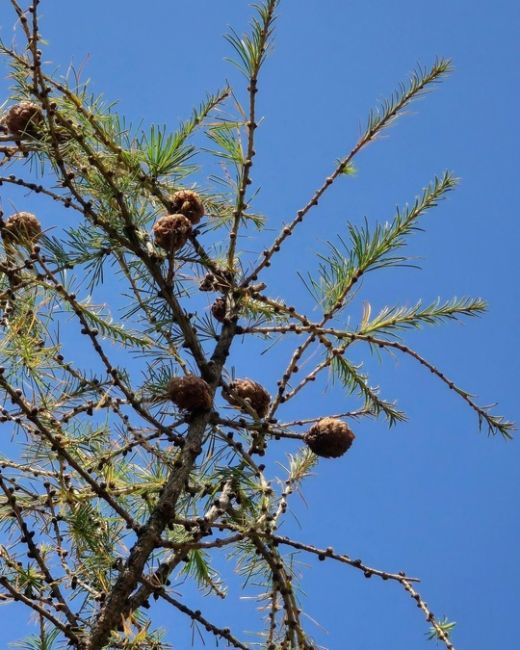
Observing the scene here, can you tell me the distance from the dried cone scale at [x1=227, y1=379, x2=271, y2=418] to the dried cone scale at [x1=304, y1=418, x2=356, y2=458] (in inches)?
5.4

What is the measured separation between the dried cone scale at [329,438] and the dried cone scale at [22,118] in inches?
34.6

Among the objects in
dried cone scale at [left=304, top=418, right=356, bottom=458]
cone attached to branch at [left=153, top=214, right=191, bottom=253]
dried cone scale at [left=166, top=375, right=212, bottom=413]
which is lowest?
dried cone scale at [left=166, top=375, right=212, bottom=413]

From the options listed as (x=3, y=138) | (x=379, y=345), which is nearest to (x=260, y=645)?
(x=379, y=345)

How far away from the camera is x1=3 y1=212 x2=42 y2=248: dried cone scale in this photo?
1641mm

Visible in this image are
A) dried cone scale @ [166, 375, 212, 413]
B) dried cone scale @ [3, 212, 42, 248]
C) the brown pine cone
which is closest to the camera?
dried cone scale @ [166, 375, 212, 413]

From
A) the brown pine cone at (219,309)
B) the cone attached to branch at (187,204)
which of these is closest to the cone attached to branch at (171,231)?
the cone attached to branch at (187,204)

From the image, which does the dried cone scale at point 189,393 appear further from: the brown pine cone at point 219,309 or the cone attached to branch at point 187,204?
the cone attached to branch at point 187,204

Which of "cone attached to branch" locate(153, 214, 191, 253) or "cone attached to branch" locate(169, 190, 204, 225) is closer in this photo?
"cone attached to branch" locate(153, 214, 191, 253)

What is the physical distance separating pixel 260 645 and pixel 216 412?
0.47m

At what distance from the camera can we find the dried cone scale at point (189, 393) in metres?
1.47

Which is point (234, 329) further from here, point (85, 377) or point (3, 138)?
point (3, 138)

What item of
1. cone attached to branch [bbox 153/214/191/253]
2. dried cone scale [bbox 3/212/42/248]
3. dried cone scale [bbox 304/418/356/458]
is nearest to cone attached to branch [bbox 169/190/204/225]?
cone attached to branch [bbox 153/214/191/253]

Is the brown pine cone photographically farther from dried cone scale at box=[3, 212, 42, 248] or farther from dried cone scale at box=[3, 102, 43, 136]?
dried cone scale at box=[3, 102, 43, 136]

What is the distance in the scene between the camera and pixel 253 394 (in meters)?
1.66
